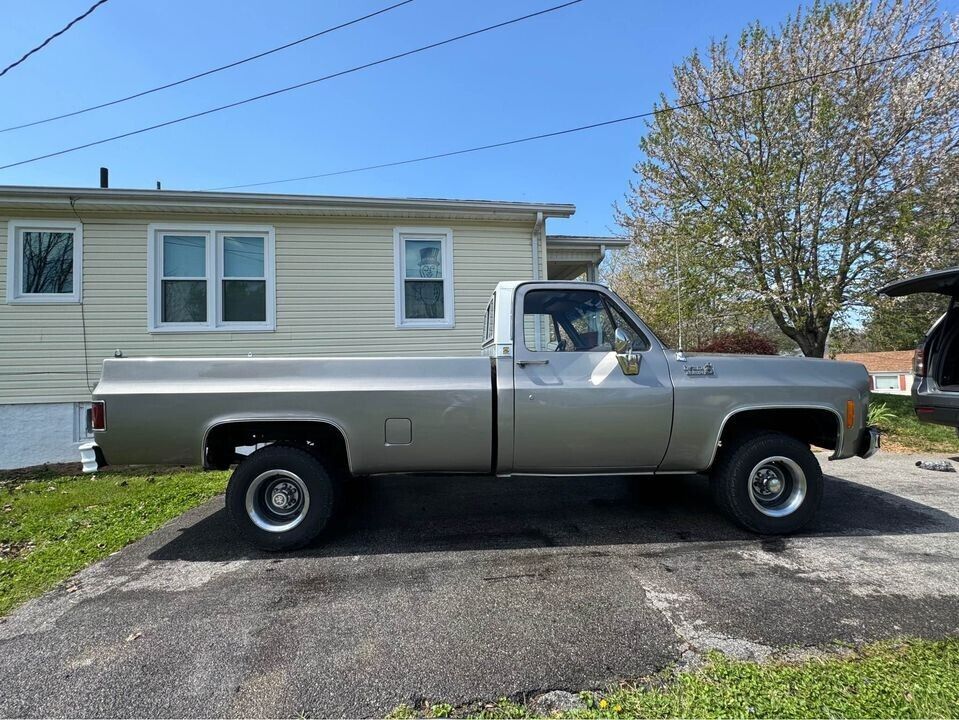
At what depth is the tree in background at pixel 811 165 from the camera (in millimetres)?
10266

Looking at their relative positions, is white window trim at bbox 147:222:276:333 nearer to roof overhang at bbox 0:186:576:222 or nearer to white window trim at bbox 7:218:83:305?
roof overhang at bbox 0:186:576:222

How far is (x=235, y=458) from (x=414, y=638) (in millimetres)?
2366

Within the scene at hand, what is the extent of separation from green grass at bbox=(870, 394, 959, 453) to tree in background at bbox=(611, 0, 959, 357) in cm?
296

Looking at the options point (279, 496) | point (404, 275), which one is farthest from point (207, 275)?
point (279, 496)

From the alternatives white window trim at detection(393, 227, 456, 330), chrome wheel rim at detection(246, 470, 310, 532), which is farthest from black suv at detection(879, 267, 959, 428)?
chrome wheel rim at detection(246, 470, 310, 532)

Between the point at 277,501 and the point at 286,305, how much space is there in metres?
4.98

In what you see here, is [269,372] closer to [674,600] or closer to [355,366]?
[355,366]

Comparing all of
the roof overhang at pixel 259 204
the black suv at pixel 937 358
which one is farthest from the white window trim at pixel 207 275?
the black suv at pixel 937 358

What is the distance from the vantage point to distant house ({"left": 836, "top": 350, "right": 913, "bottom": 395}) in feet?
74.6

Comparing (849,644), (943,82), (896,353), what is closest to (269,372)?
(849,644)

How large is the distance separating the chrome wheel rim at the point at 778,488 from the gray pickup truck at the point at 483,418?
11 mm

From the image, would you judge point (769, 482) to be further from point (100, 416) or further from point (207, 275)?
point (207, 275)

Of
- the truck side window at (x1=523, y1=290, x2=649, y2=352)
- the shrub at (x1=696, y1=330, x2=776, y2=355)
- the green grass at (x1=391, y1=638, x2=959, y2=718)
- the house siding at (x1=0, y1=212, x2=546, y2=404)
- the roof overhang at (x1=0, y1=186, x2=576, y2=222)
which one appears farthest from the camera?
the shrub at (x1=696, y1=330, x2=776, y2=355)

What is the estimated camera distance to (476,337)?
27.2 ft
